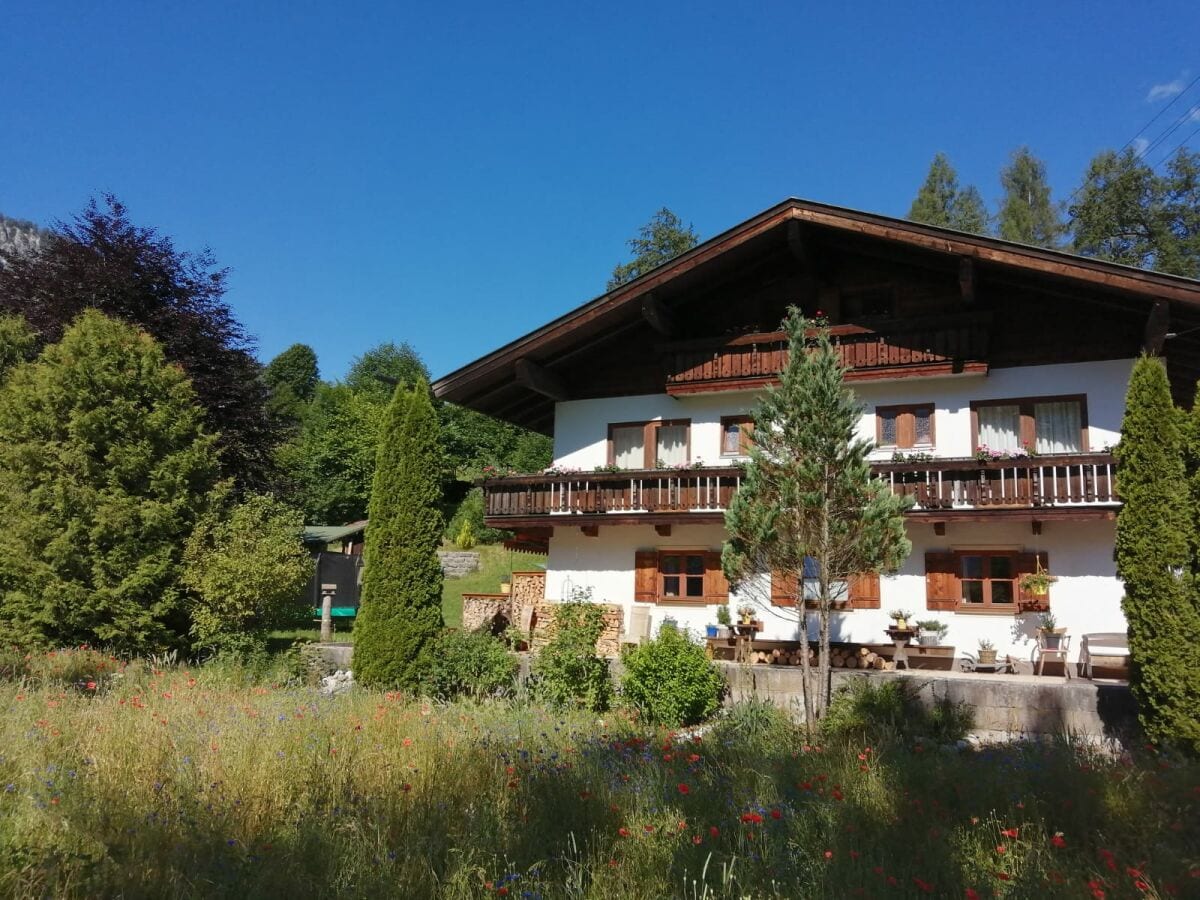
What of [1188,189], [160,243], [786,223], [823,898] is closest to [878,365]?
[786,223]

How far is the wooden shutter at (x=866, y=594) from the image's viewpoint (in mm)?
15258

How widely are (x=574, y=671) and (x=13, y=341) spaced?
18.4m

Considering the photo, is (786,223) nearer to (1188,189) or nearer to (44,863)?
(44,863)

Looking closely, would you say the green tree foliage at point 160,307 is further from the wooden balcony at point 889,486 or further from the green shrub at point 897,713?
the green shrub at point 897,713

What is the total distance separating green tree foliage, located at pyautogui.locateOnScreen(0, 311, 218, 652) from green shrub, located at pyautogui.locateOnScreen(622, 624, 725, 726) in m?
9.36

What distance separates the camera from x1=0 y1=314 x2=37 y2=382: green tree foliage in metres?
21.1

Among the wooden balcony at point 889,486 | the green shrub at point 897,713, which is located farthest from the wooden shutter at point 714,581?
the green shrub at point 897,713

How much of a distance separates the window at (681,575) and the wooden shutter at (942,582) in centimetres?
431

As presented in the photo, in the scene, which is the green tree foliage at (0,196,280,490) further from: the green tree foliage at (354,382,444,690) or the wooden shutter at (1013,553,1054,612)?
the wooden shutter at (1013,553,1054,612)

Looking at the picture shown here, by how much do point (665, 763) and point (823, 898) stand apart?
3.26m

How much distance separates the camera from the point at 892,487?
48.0ft

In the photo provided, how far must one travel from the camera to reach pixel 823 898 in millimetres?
4035

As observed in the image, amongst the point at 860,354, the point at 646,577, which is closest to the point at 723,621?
the point at 646,577

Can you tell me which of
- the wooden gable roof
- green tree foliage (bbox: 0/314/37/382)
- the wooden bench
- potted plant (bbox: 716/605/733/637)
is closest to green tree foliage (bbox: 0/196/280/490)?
green tree foliage (bbox: 0/314/37/382)
